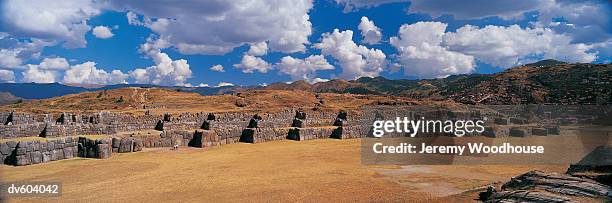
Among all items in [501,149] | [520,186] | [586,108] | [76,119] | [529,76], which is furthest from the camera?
[529,76]

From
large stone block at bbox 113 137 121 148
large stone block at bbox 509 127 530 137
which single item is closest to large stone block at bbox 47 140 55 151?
large stone block at bbox 113 137 121 148

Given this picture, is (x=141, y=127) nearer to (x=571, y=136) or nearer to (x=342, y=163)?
(x=342, y=163)

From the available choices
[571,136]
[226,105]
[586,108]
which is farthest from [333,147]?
[586,108]

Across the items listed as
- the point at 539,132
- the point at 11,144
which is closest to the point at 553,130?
the point at 539,132

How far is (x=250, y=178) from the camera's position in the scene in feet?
62.7

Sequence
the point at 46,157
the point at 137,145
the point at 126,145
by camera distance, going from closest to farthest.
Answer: the point at 46,157 → the point at 126,145 → the point at 137,145

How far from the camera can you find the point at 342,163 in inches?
939

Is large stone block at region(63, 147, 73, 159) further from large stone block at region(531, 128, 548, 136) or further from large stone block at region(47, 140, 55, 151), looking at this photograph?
large stone block at region(531, 128, 548, 136)

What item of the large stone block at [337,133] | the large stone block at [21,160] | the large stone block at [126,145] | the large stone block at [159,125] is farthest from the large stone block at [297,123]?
the large stone block at [21,160]

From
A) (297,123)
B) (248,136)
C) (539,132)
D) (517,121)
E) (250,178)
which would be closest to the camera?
(250,178)

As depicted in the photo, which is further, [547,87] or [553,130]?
[547,87]

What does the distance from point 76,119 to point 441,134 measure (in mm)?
29752

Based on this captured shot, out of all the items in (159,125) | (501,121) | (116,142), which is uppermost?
(501,121)

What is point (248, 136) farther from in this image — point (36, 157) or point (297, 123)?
point (36, 157)
